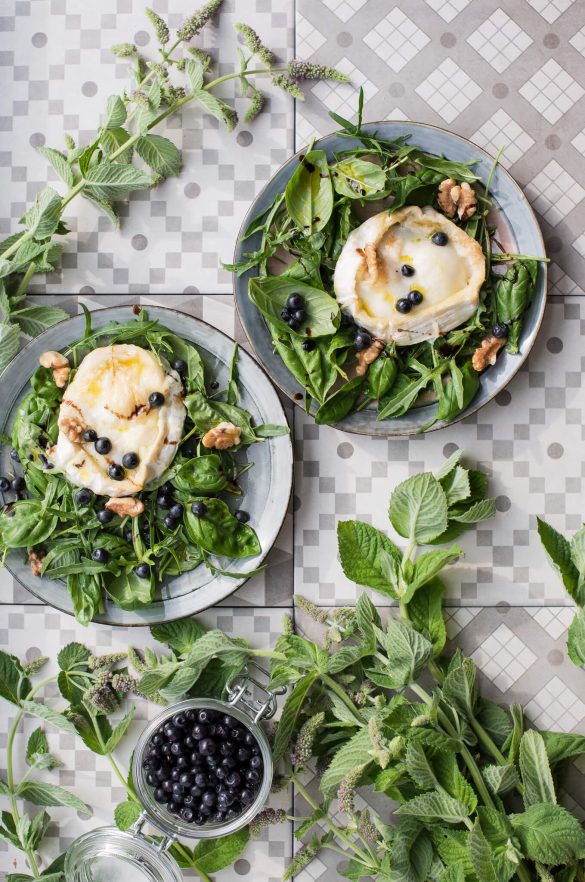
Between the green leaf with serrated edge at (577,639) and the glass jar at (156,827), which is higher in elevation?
the green leaf with serrated edge at (577,639)

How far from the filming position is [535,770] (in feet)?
4.19

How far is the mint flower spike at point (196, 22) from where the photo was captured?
137 cm

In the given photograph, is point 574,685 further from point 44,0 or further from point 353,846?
point 44,0

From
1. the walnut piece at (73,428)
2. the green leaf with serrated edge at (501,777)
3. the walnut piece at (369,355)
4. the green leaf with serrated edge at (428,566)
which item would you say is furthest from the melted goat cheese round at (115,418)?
the green leaf with serrated edge at (501,777)

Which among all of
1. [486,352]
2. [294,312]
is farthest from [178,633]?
[486,352]

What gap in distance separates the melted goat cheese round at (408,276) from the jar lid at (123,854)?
0.95 meters

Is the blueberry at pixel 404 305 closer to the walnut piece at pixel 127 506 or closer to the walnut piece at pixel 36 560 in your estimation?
the walnut piece at pixel 127 506

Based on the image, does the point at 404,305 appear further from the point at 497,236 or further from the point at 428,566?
the point at 428,566

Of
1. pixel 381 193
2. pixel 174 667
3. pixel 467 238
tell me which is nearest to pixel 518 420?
pixel 467 238

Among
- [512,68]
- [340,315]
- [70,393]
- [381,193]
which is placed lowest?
[70,393]

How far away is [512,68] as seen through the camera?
1422 mm

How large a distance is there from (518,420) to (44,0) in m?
1.16

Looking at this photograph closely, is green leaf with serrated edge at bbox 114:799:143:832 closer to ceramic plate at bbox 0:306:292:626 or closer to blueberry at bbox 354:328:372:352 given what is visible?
ceramic plate at bbox 0:306:292:626

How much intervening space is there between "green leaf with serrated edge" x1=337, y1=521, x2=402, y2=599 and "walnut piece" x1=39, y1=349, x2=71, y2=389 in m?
0.53
